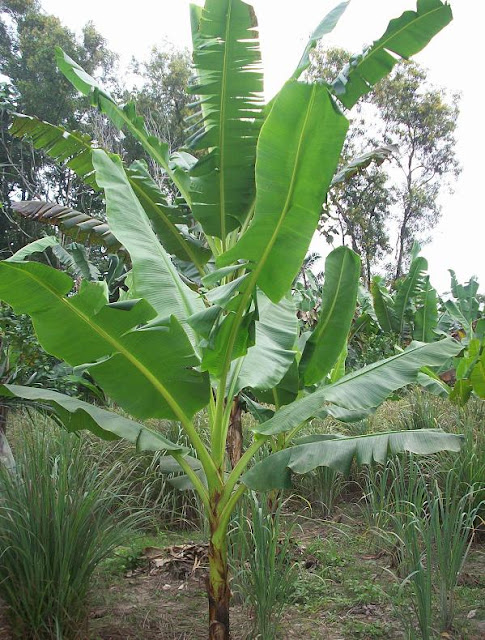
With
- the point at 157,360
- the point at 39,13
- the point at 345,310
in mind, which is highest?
the point at 39,13

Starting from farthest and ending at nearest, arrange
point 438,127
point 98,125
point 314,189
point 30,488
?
1. point 438,127
2. point 98,125
3. point 30,488
4. point 314,189

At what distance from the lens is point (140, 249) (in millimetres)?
2797

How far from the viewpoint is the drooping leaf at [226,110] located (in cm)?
315

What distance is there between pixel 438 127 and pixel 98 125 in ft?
42.4

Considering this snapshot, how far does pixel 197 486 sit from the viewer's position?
295cm

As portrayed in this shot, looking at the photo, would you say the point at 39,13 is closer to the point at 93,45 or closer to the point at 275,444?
the point at 93,45

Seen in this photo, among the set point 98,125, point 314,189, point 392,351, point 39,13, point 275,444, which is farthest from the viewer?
point 39,13

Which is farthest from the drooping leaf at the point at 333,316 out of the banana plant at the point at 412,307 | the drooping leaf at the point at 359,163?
the banana plant at the point at 412,307

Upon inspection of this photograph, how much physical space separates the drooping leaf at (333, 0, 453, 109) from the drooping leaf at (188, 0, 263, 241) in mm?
545

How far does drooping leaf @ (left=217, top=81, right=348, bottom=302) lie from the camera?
2.41 meters

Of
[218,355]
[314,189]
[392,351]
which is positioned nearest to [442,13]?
[314,189]

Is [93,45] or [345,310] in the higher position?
[93,45]

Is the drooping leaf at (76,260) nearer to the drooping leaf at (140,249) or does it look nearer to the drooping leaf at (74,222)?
the drooping leaf at (74,222)

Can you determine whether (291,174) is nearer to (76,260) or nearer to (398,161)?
(76,260)
